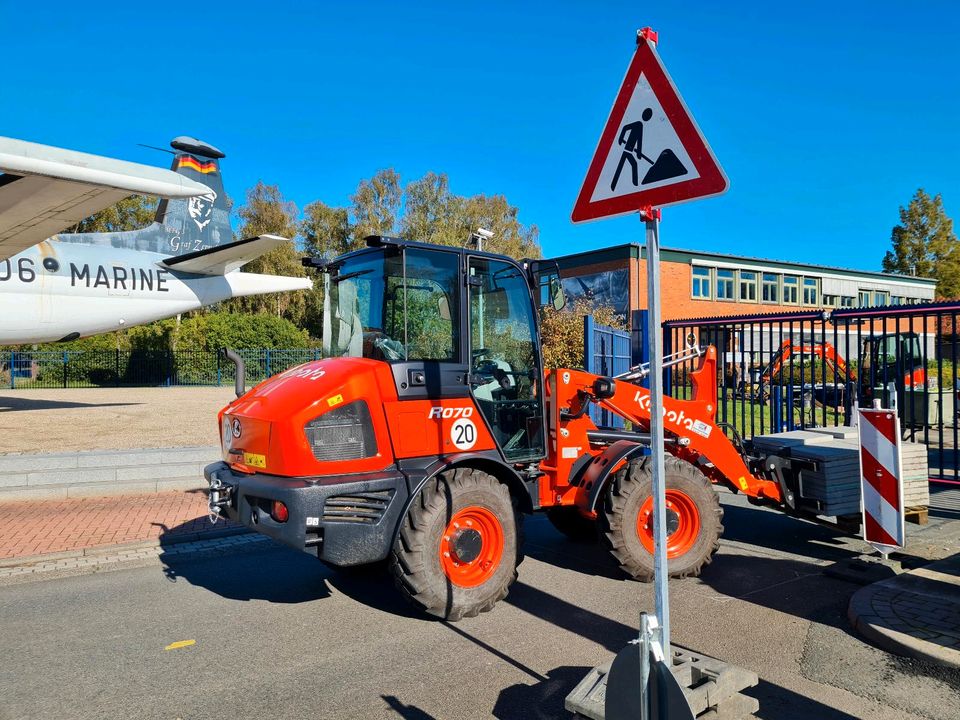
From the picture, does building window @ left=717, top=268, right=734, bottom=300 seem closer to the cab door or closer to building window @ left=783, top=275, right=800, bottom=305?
building window @ left=783, top=275, right=800, bottom=305

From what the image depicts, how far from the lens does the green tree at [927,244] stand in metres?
43.2

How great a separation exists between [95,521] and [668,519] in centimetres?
608

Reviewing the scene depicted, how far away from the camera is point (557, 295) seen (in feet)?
17.1

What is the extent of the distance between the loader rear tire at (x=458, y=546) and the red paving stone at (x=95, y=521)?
363 centimetres

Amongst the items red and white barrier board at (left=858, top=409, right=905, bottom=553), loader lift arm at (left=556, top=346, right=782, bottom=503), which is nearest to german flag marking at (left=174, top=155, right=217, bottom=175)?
loader lift arm at (left=556, top=346, right=782, bottom=503)

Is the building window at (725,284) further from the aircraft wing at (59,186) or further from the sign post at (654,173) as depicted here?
the sign post at (654,173)

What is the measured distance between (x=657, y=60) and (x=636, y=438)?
340 cm

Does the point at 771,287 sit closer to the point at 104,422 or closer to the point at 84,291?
the point at 84,291

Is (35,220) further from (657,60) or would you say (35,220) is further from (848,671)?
(848,671)

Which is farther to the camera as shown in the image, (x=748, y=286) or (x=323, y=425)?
(x=748, y=286)

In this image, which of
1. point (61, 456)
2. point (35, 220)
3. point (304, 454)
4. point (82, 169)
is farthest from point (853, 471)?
point (35, 220)

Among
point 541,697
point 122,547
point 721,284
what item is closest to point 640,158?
point 541,697

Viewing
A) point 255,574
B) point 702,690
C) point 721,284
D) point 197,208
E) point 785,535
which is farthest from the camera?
point 721,284

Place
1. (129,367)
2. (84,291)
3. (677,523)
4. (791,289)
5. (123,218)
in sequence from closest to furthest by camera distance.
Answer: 1. (677,523)
2. (84,291)
3. (129,367)
4. (791,289)
5. (123,218)
